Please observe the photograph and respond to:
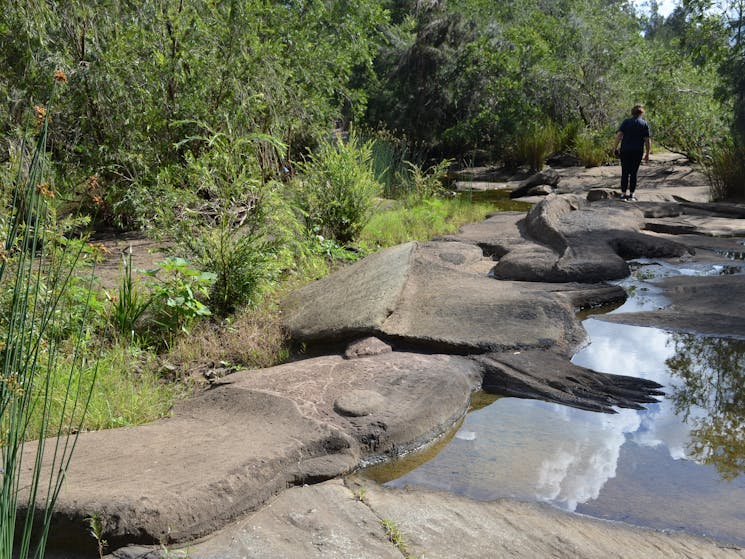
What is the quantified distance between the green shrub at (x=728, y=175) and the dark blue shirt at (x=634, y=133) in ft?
4.82

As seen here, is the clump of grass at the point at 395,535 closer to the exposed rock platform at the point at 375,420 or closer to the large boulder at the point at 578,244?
the exposed rock platform at the point at 375,420

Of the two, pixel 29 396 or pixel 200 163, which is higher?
pixel 200 163

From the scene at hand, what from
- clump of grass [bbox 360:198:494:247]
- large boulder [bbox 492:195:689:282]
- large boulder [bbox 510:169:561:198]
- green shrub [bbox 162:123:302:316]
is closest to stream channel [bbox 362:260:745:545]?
green shrub [bbox 162:123:302:316]

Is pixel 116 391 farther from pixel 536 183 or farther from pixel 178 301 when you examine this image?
pixel 536 183

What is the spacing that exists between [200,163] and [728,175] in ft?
30.8

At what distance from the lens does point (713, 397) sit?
162 inches

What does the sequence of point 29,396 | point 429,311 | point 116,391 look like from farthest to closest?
point 429,311
point 116,391
point 29,396

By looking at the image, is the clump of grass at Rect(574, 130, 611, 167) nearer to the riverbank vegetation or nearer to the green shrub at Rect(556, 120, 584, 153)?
the green shrub at Rect(556, 120, 584, 153)

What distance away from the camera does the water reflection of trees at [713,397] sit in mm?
3451

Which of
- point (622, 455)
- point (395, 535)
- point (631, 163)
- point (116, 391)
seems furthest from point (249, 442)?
point (631, 163)

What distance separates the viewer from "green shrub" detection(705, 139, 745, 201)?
12109mm

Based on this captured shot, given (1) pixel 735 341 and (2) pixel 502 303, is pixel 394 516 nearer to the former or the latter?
(2) pixel 502 303

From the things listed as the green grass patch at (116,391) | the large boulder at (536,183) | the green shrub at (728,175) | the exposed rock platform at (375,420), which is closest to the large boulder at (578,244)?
the exposed rock platform at (375,420)

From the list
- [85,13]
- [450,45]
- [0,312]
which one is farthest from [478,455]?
[450,45]
